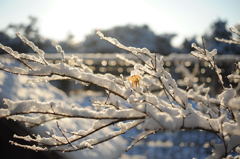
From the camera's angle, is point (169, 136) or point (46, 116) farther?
point (169, 136)

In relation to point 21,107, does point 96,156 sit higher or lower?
lower

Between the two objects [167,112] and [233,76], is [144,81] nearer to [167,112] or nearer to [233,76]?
[167,112]

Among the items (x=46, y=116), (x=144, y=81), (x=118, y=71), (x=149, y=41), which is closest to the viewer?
(x=46, y=116)

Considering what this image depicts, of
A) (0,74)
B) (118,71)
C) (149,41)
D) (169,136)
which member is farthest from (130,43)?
(0,74)

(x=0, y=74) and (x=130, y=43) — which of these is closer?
(x=0, y=74)

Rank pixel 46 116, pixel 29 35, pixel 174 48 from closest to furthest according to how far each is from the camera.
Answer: pixel 46 116
pixel 174 48
pixel 29 35

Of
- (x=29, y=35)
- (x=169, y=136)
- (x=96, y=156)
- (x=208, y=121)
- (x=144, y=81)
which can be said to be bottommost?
(x=169, y=136)

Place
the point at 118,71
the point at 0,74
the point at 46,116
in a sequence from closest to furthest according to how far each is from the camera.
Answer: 1. the point at 46,116
2. the point at 0,74
3. the point at 118,71

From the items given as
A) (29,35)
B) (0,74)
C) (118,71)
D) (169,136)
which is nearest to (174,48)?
(29,35)

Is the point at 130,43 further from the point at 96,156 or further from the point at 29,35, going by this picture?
the point at 96,156
